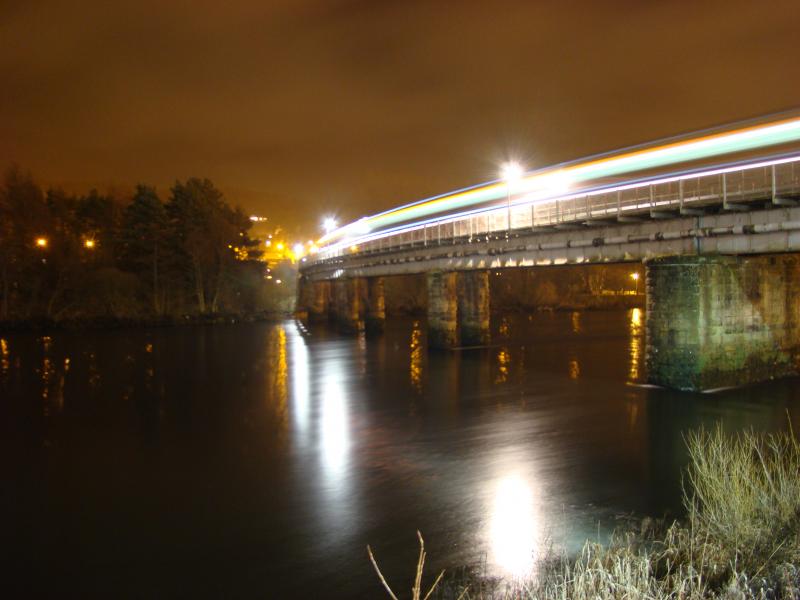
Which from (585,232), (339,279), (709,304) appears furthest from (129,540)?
(339,279)

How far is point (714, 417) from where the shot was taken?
19500 millimetres

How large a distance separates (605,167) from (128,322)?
185ft

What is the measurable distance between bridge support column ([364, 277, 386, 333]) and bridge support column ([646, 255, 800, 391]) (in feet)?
114

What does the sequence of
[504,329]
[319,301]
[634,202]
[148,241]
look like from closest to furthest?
[634,202] → [504,329] → [148,241] → [319,301]

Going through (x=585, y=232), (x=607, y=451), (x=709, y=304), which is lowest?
(x=607, y=451)

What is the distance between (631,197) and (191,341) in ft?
129

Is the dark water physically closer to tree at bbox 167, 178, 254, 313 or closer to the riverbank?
the riverbank

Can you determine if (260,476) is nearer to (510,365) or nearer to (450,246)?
(510,365)

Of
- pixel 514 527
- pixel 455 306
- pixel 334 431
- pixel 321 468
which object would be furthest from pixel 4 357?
pixel 514 527

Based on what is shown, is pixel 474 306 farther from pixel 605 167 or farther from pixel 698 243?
pixel 698 243

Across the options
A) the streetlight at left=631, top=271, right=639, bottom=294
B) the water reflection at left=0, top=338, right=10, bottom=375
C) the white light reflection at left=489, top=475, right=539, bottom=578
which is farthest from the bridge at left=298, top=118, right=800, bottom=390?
the streetlight at left=631, top=271, right=639, bottom=294

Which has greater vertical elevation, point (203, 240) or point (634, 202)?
point (203, 240)

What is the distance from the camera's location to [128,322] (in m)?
69.4

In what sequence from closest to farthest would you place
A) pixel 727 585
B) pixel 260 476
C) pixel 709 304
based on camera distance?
pixel 727 585
pixel 260 476
pixel 709 304
